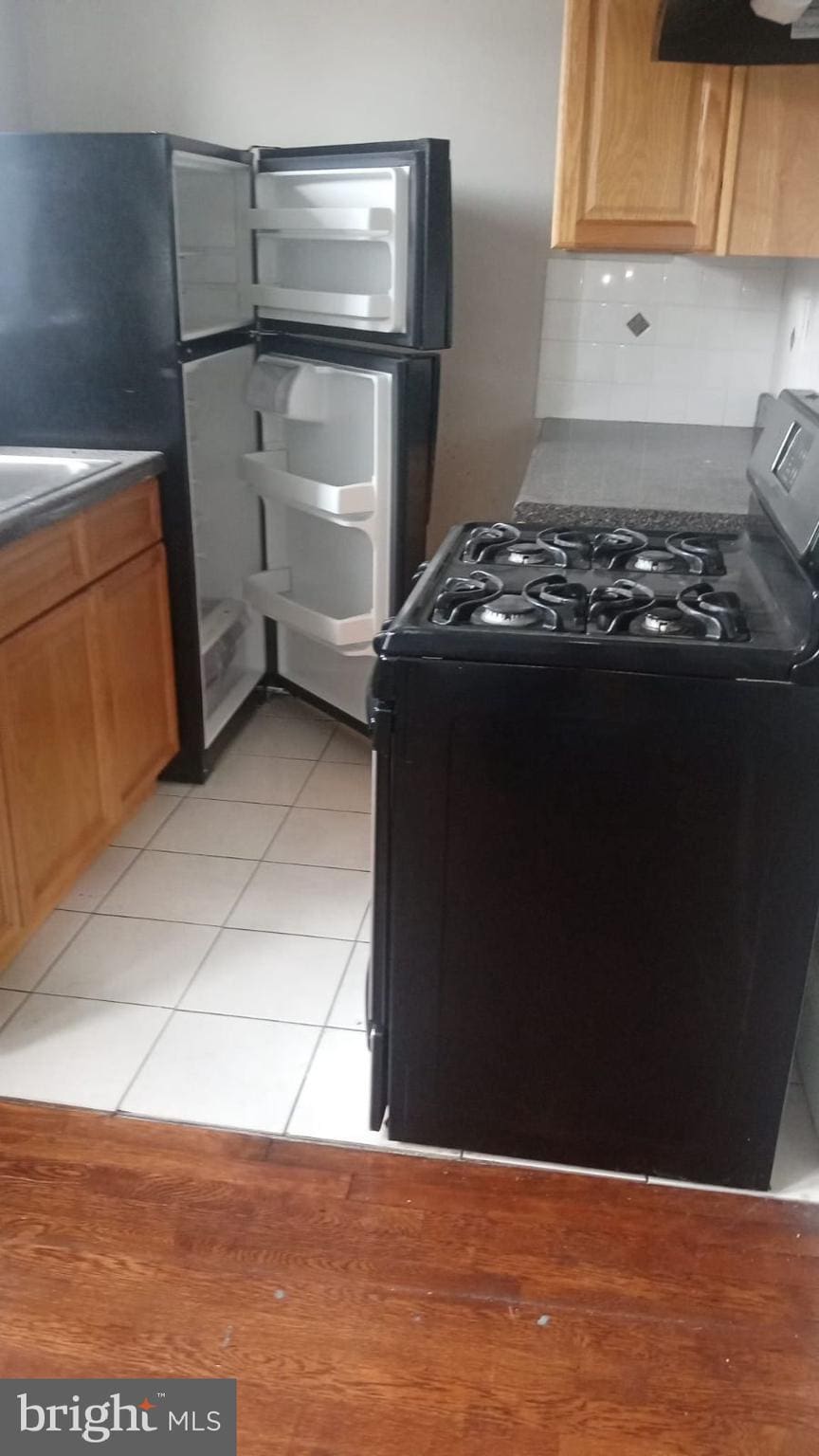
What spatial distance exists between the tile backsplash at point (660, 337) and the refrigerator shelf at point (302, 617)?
825 mm

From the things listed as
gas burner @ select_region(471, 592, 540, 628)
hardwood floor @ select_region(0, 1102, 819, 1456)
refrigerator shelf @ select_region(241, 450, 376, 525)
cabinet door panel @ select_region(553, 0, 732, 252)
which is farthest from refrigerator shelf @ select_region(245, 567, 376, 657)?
hardwood floor @ select_region(0, 1102, 819, 1456)

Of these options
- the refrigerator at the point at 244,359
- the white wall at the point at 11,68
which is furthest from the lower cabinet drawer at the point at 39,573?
the white wall at the point at 11,68

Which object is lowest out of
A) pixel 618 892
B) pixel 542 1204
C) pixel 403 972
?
pixel 542 1204

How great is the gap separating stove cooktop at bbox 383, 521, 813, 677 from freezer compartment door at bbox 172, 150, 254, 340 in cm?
130

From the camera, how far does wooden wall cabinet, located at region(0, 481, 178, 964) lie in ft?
6.57

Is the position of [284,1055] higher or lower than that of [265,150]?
lower

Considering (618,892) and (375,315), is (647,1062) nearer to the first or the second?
(618,892)

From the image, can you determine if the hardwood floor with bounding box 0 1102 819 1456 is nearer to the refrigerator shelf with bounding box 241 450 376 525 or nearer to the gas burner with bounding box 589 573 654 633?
the gas burner with bounding box 589 573 654 633

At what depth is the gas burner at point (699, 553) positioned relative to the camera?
1.80 m

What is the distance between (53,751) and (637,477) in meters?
1.32

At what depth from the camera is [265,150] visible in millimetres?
Answer: 2777

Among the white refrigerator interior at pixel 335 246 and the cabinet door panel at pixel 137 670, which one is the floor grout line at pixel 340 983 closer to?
the cabinet door panel at pixel 137 670

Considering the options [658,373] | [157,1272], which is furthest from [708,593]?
[658,373]

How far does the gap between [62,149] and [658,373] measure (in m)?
1.53
